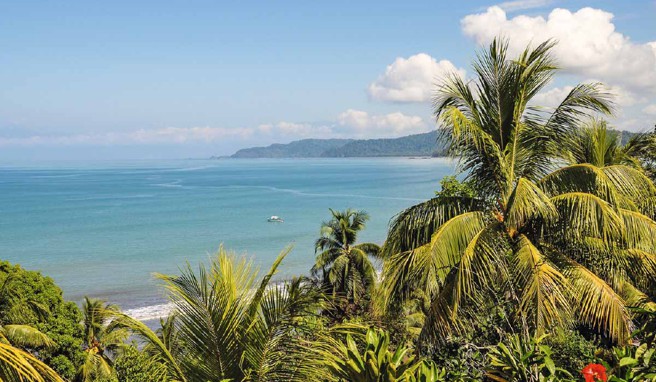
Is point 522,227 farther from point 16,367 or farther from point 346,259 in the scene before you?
point 346,259

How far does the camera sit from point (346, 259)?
1045 inches

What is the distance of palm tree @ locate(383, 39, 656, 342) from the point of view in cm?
719

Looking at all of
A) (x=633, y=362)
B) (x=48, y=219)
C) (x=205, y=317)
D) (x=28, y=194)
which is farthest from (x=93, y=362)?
(x=28, y=194)

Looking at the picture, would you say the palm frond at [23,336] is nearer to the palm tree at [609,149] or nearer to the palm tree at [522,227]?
the palm tree at [522,227]

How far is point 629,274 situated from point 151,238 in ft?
206

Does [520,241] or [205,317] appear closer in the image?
[205,317]

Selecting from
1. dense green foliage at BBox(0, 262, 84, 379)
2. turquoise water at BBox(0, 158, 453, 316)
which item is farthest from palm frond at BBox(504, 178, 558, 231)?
turquoise water at BBox(0, 158, 453, 316)

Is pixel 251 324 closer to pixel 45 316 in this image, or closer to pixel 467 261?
pixel 467 261

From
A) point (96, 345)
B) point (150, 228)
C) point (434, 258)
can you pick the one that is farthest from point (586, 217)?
point (150, 228)

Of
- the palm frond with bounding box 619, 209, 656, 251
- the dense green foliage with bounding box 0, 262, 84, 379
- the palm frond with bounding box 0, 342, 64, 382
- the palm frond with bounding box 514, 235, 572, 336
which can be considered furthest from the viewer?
the dense green foliage with bounding box 0, 262, 84, 379

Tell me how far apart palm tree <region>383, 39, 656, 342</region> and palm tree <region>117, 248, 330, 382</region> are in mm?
2463

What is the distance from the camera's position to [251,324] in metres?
5.50

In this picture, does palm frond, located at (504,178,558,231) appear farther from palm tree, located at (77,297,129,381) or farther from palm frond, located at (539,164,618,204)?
palm tree, located at (77,297,129,381)

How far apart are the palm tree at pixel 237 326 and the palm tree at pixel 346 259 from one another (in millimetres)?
19387
